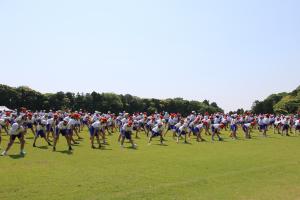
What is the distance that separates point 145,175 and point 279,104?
232ft

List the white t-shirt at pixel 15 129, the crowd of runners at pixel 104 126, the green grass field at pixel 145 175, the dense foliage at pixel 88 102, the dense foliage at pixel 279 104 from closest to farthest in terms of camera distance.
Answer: the green grass field at pixel 145 175 < the white t-shirt at pixel 15 129 < the crowd of runners at pixel 104 126 < the dense foliage at pixel 88 102 < the dense foliage at pixel 279 104

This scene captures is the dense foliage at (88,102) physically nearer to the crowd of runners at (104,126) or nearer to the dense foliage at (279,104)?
the dense foliage at (279,104)

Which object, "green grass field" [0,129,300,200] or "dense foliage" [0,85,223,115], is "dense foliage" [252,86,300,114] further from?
"green grass field" [0,129,300,200]

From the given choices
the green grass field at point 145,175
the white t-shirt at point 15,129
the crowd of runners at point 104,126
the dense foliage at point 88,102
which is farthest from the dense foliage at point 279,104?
the white t-shirt at point 15,129

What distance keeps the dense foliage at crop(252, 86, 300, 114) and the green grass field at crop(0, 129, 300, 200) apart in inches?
2278

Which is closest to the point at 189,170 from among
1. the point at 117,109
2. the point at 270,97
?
the point at 117,109

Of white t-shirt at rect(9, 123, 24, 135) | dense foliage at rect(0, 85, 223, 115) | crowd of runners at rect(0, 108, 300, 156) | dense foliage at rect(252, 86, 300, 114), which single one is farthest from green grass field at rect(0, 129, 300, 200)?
dense foliage at rect(252, 86, 300, 114)

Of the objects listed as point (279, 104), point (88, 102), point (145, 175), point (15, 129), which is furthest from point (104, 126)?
point (279, 104)

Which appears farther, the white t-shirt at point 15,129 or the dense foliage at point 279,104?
the dense foliage at point 279,104

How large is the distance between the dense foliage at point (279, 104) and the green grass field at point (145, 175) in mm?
57857

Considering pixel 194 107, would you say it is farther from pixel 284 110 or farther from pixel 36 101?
pixel 36 101

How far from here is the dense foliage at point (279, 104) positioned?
76.9 m

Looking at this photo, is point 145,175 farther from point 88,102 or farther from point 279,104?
point 279,104

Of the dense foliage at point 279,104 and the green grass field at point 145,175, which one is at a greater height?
the dense foliage at point 279,104
